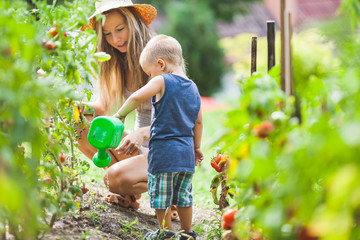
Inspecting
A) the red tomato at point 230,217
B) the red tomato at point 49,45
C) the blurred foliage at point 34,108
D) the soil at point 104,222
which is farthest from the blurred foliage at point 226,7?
the red tomato at point 230,217

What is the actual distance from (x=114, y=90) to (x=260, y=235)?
1670mm

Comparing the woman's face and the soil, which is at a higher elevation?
the woman's face

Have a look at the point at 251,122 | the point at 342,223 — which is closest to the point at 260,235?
the point at 251,122

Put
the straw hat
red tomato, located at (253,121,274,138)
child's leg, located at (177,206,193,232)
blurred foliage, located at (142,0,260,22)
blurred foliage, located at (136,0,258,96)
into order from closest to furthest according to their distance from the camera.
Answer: red tomato, located at (253,121,274,138), child's leg, located at (177,206,193,232), the straw hat, blurred foliage, located at (136,0,258,96), blurred foliage, located at (142,0,260,22)

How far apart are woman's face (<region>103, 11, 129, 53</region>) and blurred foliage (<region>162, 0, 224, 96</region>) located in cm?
A: 708

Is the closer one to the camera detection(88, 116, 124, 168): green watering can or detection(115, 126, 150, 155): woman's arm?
detection(88, 116, 124, 168): green watering can

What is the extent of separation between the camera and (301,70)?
7492mm

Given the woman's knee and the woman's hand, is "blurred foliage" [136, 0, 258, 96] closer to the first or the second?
the woman's knee

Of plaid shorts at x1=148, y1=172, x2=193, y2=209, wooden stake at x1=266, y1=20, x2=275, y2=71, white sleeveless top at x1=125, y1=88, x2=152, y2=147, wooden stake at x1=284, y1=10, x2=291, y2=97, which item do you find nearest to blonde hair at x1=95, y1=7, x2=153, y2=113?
white sleeveless top at x1=125, y1=88, x2=152, y2=147

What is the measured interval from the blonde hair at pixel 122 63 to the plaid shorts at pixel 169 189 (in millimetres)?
844

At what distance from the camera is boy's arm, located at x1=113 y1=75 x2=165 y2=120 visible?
1.99 metres

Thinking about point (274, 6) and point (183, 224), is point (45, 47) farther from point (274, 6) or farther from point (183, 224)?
point (274, 6)

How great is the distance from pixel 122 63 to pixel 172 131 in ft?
3.17

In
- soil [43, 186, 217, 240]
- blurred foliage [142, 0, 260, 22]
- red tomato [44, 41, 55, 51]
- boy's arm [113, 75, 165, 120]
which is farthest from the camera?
blurred foliage [142, 0, 260, 22]
